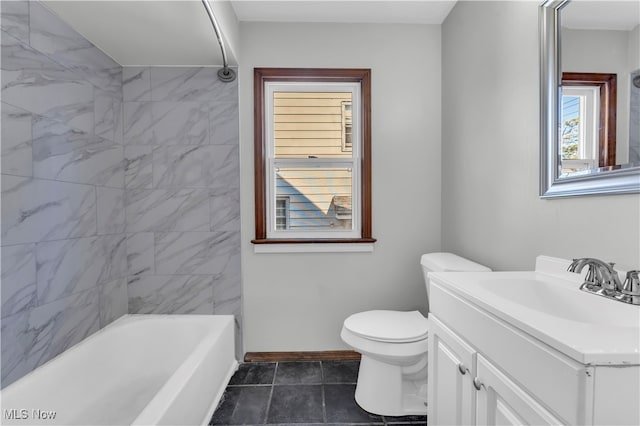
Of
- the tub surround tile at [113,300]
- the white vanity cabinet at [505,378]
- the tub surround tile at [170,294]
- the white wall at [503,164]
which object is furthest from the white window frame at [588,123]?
the tub surround tile at [113,300]

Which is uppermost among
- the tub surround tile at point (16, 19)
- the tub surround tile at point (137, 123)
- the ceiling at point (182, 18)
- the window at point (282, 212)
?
the ceiling at point (182, 18)

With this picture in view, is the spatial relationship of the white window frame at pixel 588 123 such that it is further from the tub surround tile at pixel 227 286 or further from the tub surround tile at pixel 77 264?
the tub surround tile at pixel 77 264

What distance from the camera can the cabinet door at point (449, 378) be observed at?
0.99 metres

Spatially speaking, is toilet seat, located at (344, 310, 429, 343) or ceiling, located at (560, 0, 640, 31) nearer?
ceiling, located at (560, 0, 640, 31)

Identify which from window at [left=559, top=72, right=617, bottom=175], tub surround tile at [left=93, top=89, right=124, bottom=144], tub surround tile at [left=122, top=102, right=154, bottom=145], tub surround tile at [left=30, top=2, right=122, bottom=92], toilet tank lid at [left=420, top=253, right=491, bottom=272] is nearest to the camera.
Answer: window at [left=559, top=72, right=617, bottom=175]

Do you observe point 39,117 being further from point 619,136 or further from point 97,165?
point 619,136

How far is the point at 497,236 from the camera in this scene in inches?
60.9

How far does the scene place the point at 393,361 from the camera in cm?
156

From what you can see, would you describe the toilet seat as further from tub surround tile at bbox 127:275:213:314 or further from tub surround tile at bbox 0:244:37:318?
tub surround tile at bbox 0:244:37:318

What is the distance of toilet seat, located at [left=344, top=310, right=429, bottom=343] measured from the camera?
1.55 metres

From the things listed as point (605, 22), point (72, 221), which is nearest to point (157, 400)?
point (72, 221)

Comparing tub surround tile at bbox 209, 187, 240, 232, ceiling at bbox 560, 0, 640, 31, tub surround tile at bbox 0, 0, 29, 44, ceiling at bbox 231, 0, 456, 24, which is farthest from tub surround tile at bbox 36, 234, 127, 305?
ceiling at bbox 560, 0, 640, 31

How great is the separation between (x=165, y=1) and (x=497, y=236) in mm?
1963

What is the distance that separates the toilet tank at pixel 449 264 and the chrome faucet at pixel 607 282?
59 cm
